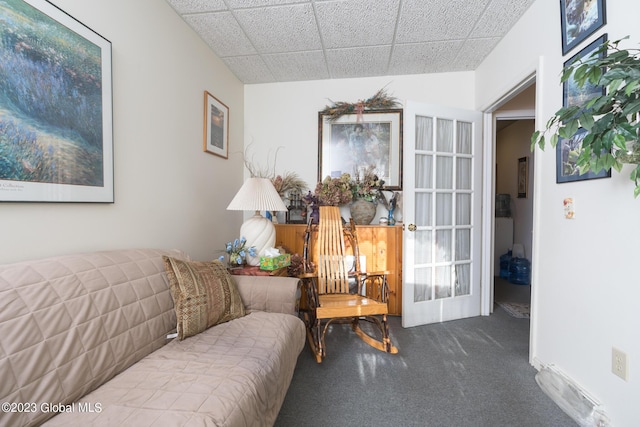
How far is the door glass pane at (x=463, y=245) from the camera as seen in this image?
9.07 feet

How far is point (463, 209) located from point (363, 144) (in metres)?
1.30

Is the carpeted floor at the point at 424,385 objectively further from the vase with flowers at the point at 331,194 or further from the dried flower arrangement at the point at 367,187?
the dried flower arrangement at the point at 367,187

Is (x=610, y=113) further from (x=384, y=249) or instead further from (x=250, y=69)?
(x=250, y=69)

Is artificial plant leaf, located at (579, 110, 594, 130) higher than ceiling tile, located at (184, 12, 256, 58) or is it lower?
lower

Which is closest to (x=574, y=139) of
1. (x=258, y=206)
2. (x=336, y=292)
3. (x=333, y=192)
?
(x=333, y=192)

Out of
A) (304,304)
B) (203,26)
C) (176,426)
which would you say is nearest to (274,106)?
(203,26)

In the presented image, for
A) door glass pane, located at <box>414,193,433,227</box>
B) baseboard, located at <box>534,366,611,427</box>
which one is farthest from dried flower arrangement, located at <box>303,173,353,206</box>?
baseboard, located at <box>534,366,611,427</box>

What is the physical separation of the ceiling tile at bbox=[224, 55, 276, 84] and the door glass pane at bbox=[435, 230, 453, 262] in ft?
8.40

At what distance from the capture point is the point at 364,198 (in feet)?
9.31

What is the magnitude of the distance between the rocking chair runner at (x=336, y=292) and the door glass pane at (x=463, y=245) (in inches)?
35.8

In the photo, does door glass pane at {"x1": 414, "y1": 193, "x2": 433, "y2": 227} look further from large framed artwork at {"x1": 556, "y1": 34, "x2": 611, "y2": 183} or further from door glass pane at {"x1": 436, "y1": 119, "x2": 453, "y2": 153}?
large framed artwork at {"x1": 556, "y1": 34, "x2": 611, "y2": 183}

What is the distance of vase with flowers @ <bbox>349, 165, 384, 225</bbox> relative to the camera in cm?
282

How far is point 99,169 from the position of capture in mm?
1443

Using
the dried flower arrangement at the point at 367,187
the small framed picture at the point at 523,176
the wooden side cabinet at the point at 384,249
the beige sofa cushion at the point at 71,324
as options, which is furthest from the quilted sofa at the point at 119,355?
the small framed picture at the point at 523,176
